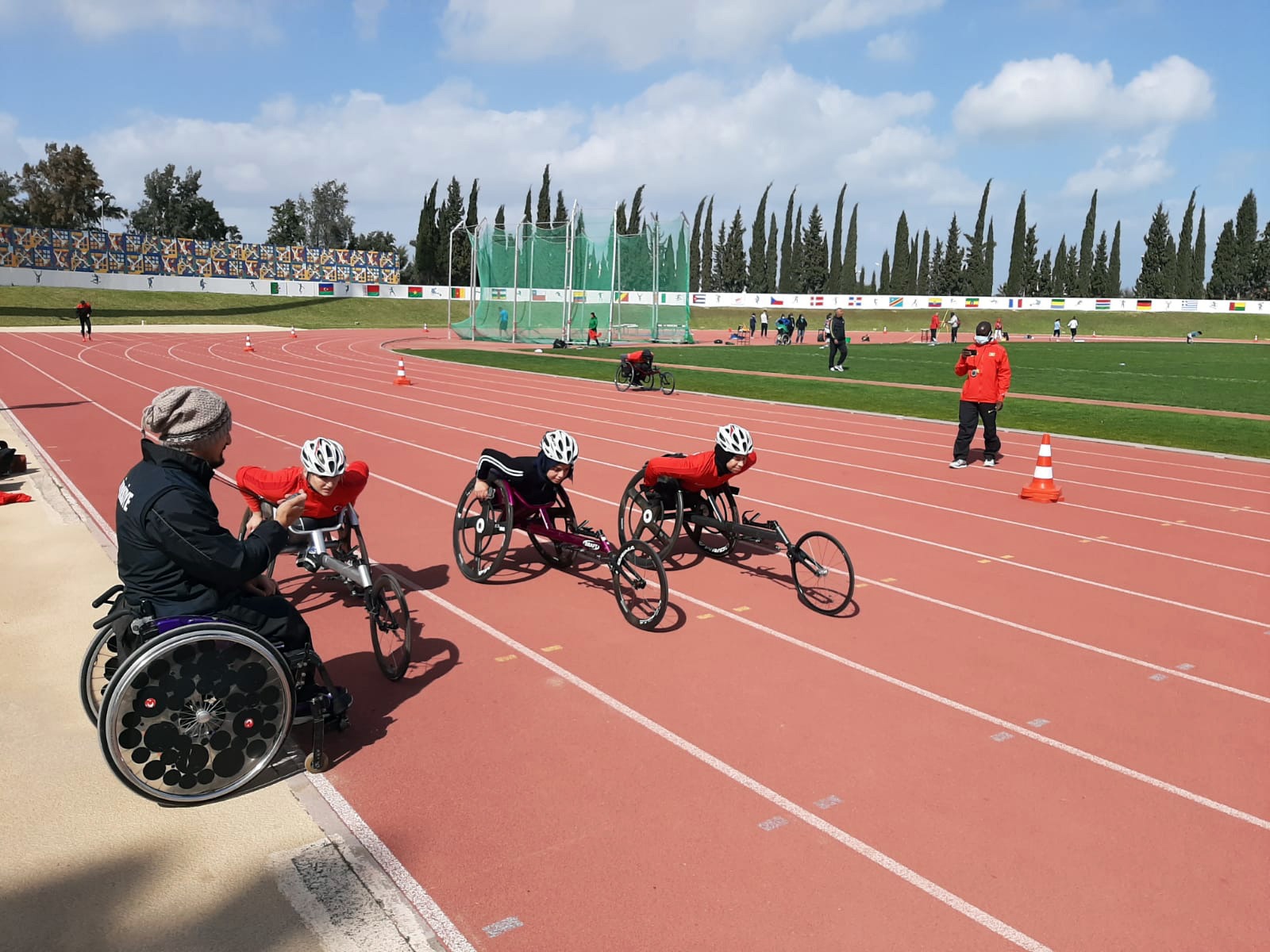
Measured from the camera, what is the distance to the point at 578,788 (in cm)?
423

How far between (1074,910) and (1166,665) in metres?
3.07

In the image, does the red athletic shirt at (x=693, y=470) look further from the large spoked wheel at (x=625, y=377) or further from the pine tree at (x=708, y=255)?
the pine tree at (x=708, y=255)

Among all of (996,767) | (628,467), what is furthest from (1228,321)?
(996,767)

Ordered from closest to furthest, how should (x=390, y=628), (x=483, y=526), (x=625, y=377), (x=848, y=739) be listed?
(x=848, y=739) → (x=390, y=628) → (x=483, y=526) → (x=625, y=377)

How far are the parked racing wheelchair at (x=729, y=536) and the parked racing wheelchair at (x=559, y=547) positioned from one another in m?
0.43

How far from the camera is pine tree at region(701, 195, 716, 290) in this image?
300ft

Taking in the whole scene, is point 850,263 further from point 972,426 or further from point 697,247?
point 972,426

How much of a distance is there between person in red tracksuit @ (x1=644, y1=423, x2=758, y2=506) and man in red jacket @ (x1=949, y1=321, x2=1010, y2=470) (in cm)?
656

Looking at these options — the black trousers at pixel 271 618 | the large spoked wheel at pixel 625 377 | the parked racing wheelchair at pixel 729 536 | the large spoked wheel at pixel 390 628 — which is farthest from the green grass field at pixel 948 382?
the black trousers at pixel 271 618

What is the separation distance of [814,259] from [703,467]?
85527mm

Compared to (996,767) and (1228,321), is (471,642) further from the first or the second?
(1228,321)

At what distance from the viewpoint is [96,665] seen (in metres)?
4.38

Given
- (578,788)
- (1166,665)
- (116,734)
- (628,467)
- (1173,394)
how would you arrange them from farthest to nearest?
(1173,394) < (628,467) < (1166,665) < (578,788) < (116,734)

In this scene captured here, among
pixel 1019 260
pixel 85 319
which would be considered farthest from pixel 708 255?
pixel 85 319
